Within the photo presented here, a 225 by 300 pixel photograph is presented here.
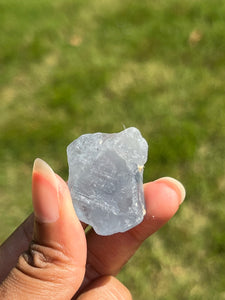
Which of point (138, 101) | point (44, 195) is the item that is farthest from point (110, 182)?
point (138, 101)

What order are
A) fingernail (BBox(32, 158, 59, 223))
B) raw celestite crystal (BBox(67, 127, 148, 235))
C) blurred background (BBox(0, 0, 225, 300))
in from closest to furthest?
fingernail (BBox(32, 158, 59, 223)) < raw celestite crystal (BBox(67, 127, 148, 235)) < blurred background (BBox(0, 0, 225, 300))

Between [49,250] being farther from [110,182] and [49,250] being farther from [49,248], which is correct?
[110,182]

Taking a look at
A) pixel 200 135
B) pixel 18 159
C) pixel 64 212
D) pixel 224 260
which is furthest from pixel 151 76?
pixel 64 212

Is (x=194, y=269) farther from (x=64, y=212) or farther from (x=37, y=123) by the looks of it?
(x=37, y=123)

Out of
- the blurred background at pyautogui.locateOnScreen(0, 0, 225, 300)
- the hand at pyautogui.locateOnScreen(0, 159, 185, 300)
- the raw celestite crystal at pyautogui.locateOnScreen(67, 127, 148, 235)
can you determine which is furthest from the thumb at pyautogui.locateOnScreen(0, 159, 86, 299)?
the blurred background at pyautogui.locateOnScreen(0, 0, 225, 300)

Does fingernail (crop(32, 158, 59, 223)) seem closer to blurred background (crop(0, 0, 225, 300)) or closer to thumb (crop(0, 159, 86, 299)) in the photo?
thumb (crop(0, 159, 86, 299))

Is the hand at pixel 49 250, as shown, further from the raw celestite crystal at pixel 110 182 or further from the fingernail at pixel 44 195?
the raw celestite crystal at pixel 110 182

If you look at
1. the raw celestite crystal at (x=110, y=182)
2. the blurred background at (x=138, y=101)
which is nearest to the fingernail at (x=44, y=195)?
the raw celestite crystal at (x=110, y=182)
